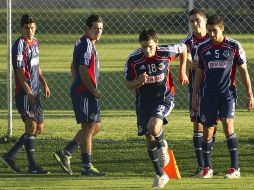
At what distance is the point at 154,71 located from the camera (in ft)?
41.3

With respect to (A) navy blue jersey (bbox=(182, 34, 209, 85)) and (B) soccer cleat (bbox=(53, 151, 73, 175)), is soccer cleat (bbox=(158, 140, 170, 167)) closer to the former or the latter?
(A) navy blue jersey (bbox=(182, 34, 209, 85))

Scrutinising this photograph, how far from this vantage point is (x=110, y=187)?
40.0 feet

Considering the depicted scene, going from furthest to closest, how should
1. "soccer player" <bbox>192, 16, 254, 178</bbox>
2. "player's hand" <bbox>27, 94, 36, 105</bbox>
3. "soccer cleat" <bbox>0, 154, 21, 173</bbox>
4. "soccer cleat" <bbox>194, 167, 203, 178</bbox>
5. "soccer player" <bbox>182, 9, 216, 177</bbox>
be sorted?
"soccer cleat" <bbox>0, 154, 21, 173</bbox>, "player's hand" <bbox>27, 94, 36, 105</bbox>, "soccer player" <bbox>182, 9, 216, 177</bbox>, "soccer cleat" <bbox>194, 167, 203, 178</bbox>, "soccer player" <bbox>192, 16, 254, 178</bbox>

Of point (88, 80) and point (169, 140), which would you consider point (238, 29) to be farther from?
point (88, 80)

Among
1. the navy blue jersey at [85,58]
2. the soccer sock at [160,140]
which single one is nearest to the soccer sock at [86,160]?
the navy blue jersey at [85,58]

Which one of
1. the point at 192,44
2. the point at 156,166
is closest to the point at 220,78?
the point at 192,44

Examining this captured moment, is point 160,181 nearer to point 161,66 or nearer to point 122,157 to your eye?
point 161,66

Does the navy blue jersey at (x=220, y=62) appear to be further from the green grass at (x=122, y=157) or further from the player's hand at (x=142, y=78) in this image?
the green grass at (x=122, y=157)

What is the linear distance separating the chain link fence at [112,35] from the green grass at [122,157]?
7.93 feet

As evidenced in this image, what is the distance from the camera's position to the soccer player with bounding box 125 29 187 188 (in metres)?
12.4

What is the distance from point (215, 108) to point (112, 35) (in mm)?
26833

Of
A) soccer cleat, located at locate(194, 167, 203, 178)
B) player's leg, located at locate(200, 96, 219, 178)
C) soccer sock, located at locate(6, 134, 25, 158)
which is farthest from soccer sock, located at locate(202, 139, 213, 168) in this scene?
soccer sock, located at locate(6, 134, 25, 158)

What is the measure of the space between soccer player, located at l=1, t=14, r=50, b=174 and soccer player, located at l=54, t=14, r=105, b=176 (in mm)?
374

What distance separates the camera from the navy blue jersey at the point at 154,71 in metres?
12.6
